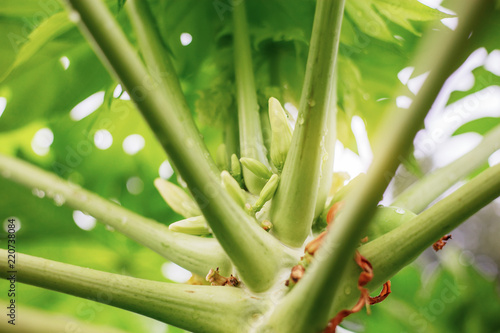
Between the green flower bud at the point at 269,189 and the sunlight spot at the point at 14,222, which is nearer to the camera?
the green flower bud at the point at 269,189

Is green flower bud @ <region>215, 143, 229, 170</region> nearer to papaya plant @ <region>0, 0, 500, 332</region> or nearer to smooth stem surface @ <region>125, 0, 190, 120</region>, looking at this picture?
papaya plant @ <region>0, 0, 500, 332</region>

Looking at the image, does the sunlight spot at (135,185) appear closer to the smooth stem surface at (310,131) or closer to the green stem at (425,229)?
the smooth stem surface at (310,131)

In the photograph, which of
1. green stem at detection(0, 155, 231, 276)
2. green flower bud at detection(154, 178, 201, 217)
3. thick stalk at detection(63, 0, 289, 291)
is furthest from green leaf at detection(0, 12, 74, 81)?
thick stalk at detection(63, 0, 289, 291)

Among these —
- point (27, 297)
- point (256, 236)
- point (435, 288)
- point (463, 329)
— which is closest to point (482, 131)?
point (435, 288)

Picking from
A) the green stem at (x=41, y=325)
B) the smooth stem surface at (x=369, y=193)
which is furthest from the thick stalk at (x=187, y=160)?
the green stem at (x=41, y=325)

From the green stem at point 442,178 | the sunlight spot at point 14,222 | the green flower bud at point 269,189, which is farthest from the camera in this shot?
the sunlight spot at point 14,222

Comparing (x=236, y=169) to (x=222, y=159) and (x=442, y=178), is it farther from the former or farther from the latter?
(x=442, y=178)

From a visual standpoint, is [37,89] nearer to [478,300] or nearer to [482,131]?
[482,131]
